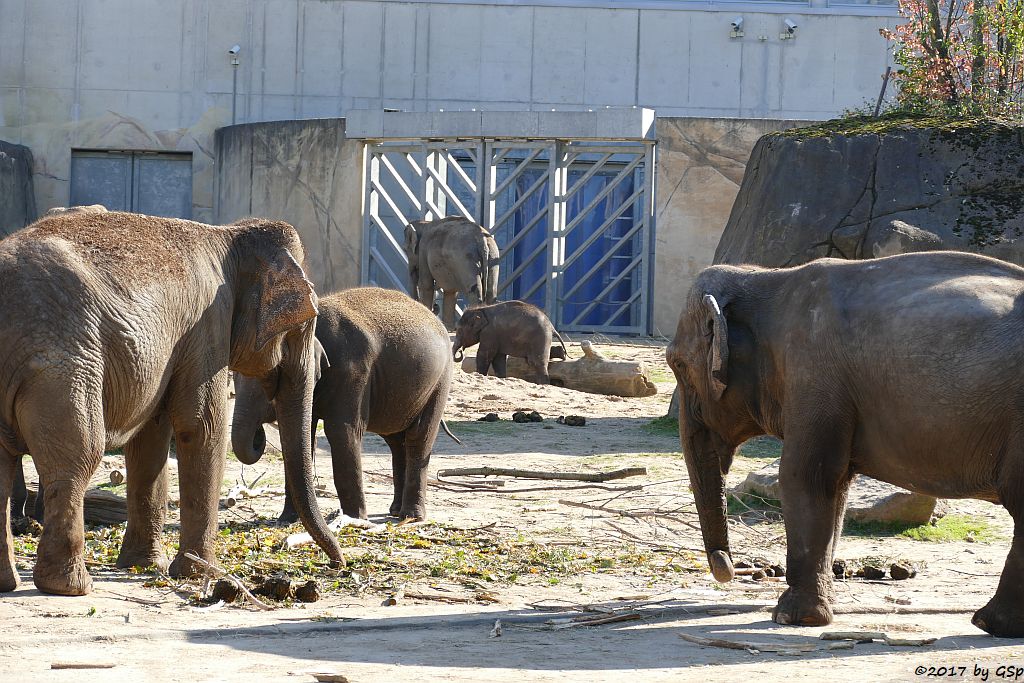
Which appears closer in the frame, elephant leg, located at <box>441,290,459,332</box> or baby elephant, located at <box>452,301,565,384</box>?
baby elephant, located at <box>452,301,565,384</box>

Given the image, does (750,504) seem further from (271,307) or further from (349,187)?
(349,187)

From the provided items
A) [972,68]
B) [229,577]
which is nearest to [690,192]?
[972,68]

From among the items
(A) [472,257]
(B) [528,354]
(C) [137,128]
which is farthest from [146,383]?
(C) [137,128]

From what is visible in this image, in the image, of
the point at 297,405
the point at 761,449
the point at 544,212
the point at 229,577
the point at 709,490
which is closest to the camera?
the point at 229,577

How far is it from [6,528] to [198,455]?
878 millimetres

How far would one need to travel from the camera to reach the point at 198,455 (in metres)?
5.72

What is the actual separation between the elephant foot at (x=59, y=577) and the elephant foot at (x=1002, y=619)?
304 cm

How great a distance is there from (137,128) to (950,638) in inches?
886

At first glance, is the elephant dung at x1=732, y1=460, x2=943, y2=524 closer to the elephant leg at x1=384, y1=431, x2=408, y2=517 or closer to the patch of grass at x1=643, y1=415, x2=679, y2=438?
the elephant leg at x1=384, y1=431, x2=408, y2=517

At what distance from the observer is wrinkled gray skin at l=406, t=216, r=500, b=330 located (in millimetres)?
19625

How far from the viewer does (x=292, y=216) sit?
23.2 metres

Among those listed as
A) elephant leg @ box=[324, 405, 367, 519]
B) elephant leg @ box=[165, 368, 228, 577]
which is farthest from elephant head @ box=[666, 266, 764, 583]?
elephant leg @ box=[324, 405, 367, 519]

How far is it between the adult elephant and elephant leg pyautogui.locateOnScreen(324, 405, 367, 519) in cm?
100

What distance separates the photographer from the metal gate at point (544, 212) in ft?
68.4
